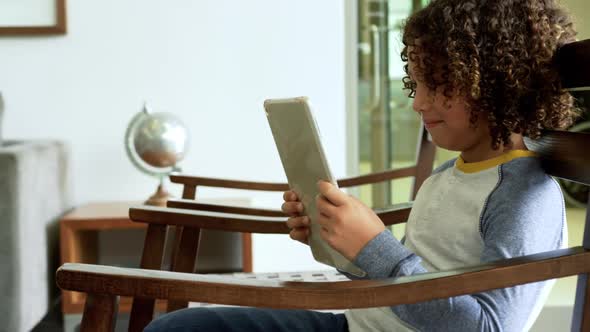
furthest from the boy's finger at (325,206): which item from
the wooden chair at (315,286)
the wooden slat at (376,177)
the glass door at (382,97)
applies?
the glass door at (382,97)

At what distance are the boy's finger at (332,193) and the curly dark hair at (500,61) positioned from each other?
0.21 meters

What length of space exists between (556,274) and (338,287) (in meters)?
A: 0.24

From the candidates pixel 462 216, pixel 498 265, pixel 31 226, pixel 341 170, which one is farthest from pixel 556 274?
pixel 341 170

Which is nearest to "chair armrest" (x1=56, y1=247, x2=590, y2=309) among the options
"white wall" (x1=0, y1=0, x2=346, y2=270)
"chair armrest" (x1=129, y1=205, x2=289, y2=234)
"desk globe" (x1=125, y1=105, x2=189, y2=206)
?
"chair armrest" (x1=129, y1=205, x2=289, y2=234)

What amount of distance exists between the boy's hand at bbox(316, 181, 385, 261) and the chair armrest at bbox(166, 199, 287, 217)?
0.62 m

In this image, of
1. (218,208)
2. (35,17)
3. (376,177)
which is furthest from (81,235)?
(218,208)

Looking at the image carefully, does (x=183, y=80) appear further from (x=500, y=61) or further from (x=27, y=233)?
(x=500, y=61)

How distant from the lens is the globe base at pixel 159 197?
113 inches

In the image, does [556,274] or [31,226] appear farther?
[31,226]

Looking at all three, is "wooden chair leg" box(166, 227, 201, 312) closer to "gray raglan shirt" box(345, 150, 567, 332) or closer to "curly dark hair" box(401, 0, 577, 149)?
"gray raglan shirt" box(345, 150, 567, 332)

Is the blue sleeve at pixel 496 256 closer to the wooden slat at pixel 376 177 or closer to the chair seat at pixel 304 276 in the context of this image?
the chair seat at pixel 304 276

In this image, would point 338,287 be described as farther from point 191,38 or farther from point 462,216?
point 191,38

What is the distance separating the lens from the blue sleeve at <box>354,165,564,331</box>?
3.16 ft

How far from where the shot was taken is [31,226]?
2539 mm
